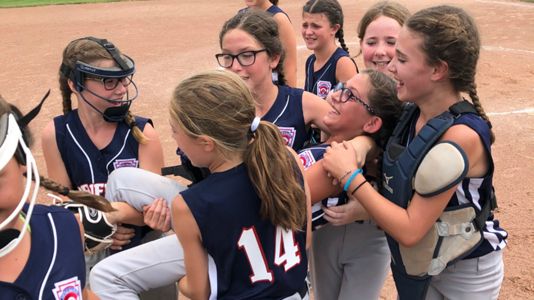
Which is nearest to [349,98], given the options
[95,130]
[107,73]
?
[107,73]

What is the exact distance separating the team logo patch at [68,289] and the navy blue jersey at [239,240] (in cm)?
48

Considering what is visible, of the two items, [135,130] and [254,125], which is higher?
[254,125]

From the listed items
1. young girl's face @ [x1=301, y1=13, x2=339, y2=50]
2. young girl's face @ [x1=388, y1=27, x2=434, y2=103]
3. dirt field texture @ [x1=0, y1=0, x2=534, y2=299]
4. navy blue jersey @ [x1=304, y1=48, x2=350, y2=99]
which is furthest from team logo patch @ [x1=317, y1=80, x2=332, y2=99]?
young girl's face @ [x1=388, y1=27, x2=434, y2=103]

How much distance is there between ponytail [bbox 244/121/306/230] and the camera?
2096mm

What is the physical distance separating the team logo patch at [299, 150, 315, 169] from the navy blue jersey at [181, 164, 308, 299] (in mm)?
569

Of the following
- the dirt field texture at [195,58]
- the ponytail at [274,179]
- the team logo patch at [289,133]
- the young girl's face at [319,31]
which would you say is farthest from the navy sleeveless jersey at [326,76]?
the ponytail at [274,179]

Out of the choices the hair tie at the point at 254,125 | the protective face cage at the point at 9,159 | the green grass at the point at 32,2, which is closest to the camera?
the protective face cage at the point at 9,159

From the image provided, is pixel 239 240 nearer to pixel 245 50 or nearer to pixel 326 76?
pixel 245 50

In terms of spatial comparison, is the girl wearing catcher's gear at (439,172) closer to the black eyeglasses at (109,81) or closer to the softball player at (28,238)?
the softball player at (28,238)

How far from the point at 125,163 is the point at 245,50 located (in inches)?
37.1

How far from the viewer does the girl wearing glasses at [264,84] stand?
3.07 metres

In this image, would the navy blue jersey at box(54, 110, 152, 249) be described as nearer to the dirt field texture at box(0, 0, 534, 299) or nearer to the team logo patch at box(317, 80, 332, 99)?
the team logo patch at box(317, 80, 332, 99)

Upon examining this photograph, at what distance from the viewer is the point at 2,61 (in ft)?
39.3

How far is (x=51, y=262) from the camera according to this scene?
1787 mm
